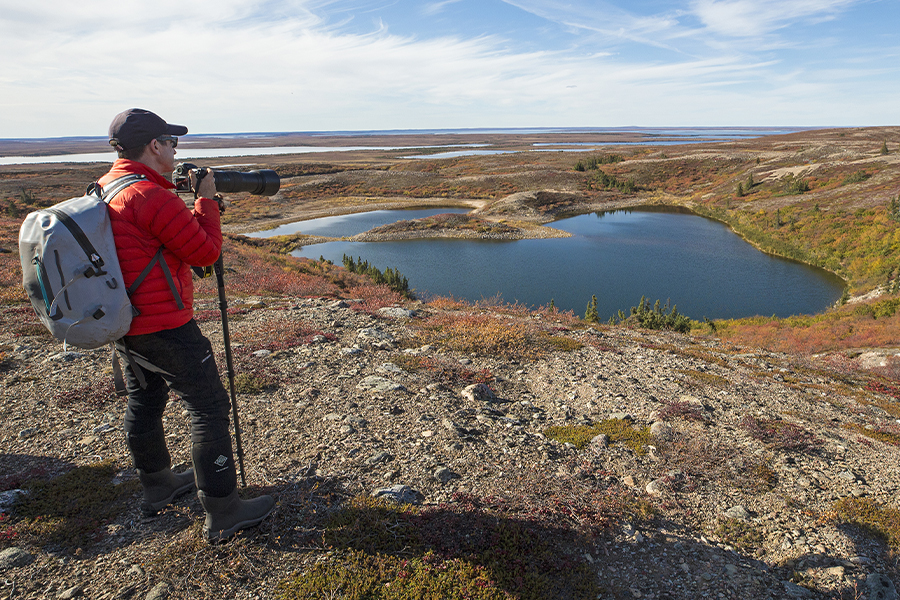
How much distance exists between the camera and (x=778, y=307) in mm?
29312

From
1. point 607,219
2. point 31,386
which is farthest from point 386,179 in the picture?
point 31,386

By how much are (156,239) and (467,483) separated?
11.6ft

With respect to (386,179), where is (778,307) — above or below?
below

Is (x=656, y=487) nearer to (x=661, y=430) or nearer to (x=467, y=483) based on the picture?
(x=661, y=430)

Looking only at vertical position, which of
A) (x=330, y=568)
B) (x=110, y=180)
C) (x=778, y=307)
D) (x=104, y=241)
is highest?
(x=110, y=180)

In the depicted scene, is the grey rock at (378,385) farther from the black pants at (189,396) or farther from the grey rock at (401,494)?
the black pants at (189,396)

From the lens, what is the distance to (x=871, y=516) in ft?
15.1

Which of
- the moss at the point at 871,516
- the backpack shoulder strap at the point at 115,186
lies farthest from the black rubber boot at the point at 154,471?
the moss at the point at 871,516

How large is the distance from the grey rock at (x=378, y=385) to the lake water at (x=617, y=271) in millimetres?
22111

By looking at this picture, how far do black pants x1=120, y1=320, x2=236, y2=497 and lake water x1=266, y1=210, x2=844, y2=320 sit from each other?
25.7 meters

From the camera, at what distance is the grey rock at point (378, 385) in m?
6.93

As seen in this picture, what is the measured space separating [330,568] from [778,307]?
33.8m

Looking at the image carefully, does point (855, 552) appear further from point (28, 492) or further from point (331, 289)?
point (331, 289)

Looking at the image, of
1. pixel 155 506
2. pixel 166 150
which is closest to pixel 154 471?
pixel 155 506
